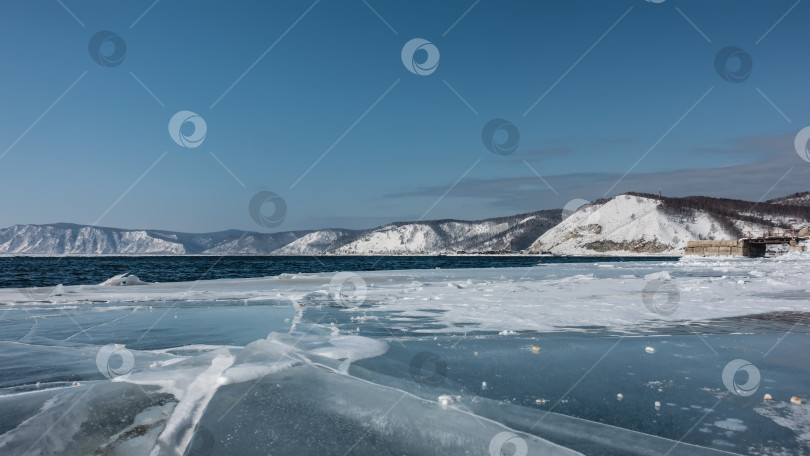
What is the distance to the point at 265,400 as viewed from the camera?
4.04 m

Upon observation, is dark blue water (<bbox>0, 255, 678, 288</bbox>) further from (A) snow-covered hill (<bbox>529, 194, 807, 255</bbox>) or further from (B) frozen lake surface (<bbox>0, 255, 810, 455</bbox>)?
(A) snow-covered hill (<bbox>529, 194, 807, 255</bbox>)

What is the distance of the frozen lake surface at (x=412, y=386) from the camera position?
10.5ft

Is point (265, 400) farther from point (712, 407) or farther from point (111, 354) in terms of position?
point (712, 407)

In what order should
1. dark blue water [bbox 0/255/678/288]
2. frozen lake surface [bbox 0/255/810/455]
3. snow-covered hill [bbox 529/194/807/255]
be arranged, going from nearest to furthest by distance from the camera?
frozen lake surface [bbox 0/255/810/455]
dark blue water [bbox 0/255/678/288]
snow-covered hill [bbox 529/194/807/255]

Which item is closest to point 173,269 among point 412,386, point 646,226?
point 412,386

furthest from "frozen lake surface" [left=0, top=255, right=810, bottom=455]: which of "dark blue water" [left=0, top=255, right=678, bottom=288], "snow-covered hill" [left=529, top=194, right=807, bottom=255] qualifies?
"snow-covered hill" [left=529, top=194, right=807, bottom=255]

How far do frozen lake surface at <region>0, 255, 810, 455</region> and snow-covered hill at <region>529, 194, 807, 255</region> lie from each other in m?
122

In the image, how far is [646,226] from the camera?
12719 centimetres

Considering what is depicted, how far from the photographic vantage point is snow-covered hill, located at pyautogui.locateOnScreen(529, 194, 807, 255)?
398ft

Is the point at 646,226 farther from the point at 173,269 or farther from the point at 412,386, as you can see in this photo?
the point at 412,386

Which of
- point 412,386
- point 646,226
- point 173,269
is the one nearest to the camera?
point 412,386

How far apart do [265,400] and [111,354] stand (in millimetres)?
3311

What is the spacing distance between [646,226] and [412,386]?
459ft

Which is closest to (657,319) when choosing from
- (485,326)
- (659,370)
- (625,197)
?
(485,326)
